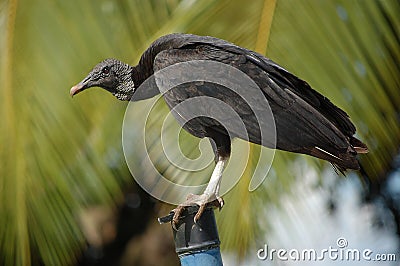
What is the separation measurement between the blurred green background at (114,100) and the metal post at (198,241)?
0.86 meters

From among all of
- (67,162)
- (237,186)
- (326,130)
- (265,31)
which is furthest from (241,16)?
(326,130)

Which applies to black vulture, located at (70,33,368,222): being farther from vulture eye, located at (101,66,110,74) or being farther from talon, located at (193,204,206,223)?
vulture eye, located at (101,66,110,74)

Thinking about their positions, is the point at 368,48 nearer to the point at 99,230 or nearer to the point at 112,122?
the point at 112,122

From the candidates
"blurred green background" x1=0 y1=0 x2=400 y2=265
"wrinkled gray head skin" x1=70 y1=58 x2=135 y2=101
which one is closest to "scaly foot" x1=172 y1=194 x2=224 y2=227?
"wrinkled gray head skin" x1=70 y1=58 x2=135 y2=101

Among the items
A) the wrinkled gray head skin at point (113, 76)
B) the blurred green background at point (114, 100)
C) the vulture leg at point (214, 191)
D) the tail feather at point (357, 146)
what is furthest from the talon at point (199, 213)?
the blurred green background at point (114, 100)

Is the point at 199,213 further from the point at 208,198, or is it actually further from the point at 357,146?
the point at 357,146

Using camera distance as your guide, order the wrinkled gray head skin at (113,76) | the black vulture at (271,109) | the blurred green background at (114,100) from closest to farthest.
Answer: the black vulture at (271,109)
the wrinkled gray head skin at (113,76)
the blurred green background at (114,100)

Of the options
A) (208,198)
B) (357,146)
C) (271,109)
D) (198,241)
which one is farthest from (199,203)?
(357,146)

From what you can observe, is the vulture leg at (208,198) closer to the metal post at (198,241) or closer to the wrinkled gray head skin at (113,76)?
the metal post at (198,241)

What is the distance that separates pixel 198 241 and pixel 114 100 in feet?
4.20

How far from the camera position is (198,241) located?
1977 mm

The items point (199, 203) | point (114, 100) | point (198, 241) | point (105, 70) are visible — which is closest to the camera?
point (198, 241)

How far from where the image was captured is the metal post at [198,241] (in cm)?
197

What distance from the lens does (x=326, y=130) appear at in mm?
2090
